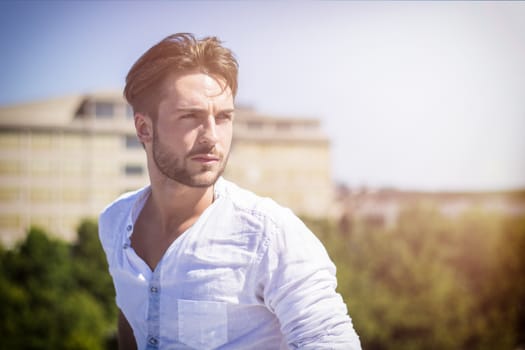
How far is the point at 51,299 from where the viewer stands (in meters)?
13.7

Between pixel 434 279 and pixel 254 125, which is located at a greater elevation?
pixel 254 125

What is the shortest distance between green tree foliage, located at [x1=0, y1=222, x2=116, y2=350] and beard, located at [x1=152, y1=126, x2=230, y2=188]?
11520 millimetres

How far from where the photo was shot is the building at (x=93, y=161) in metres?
16.6

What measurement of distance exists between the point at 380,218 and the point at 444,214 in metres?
3.01

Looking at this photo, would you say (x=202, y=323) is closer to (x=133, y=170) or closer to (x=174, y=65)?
(x=174, y=65)

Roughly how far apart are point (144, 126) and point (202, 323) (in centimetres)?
41

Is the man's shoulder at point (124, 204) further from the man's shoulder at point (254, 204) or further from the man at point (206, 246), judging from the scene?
the man's shoulder at point (254, 204)

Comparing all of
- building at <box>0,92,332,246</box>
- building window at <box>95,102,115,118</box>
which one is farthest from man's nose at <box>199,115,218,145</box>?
building window at <box>95,102,115,118</box>

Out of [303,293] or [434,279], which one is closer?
[303,293]

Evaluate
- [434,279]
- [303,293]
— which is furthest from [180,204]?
[434,279]

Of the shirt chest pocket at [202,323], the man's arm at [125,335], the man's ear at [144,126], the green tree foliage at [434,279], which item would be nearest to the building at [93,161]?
the green tree foliage at [434,279]

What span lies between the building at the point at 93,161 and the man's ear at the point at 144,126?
12455 millimetres

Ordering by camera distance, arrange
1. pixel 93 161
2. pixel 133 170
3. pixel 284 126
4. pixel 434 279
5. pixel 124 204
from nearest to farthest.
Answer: pixel 124 204, pixel 434 279, pixel 133 170, pixel 93 161, pixel 284 126

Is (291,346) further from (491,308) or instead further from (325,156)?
(325,156)
